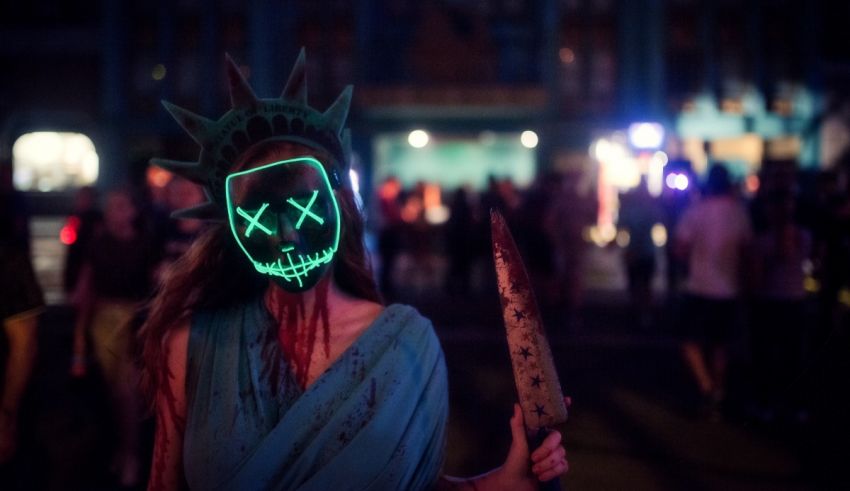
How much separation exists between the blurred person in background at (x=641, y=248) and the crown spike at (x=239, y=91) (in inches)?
403

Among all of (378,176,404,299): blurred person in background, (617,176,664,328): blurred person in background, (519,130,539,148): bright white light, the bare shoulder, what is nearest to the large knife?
the bare shoulder

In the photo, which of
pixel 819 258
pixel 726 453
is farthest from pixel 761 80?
pixel 726 453

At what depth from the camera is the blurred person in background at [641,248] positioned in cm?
1213

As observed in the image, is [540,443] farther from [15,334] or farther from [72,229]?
[72,229]

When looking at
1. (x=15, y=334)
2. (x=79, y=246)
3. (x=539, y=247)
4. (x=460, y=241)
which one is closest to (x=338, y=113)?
(x=15, y=334)

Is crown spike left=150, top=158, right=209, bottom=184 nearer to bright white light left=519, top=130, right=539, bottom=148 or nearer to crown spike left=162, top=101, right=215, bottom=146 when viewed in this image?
crown spike left=162, top=101, right=215, bottom=146

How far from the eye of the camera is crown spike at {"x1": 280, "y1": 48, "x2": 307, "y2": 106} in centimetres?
226

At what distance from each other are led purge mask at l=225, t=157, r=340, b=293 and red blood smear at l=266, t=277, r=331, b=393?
11 centimetres

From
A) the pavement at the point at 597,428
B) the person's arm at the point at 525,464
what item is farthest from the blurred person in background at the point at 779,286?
the person's arm at the point at 525,464

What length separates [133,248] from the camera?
20.5ft

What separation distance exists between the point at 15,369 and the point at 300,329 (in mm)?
2381

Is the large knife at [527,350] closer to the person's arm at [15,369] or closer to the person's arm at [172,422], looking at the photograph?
the person's arm at [172,422]

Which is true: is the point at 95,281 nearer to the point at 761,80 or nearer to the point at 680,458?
the point at 680,458

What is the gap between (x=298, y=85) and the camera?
2262 mm
